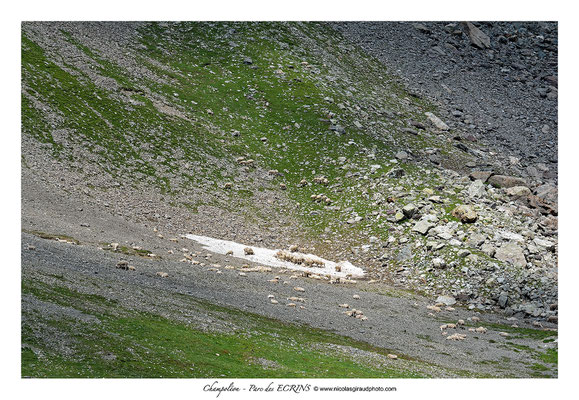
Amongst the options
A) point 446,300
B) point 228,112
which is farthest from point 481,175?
point 228,112

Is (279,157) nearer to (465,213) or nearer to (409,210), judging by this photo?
(409,210)

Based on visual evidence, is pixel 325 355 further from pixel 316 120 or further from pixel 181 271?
pixel 316 120

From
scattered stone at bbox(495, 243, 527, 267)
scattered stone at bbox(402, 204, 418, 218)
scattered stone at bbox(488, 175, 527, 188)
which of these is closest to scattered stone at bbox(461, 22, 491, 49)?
scattered stone at bbox(488, 175, 527, 188)

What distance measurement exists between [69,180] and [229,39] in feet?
136

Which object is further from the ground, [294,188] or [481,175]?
[481,175]

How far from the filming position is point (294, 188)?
6103 centimetres

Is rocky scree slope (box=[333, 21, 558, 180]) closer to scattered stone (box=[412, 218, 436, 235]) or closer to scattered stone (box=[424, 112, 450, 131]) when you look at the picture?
scattered stone (box=[424, 112, 450, 131])

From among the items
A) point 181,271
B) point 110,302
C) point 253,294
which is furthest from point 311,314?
point 110,302

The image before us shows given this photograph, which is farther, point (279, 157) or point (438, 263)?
point (279, 157)

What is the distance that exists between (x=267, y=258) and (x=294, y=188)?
1474cm

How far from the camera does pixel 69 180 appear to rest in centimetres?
5159

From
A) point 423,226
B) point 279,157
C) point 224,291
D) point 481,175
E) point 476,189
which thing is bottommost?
point 224,291

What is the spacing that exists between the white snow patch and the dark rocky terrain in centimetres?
136

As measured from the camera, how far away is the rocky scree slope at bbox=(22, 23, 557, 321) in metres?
47.8
